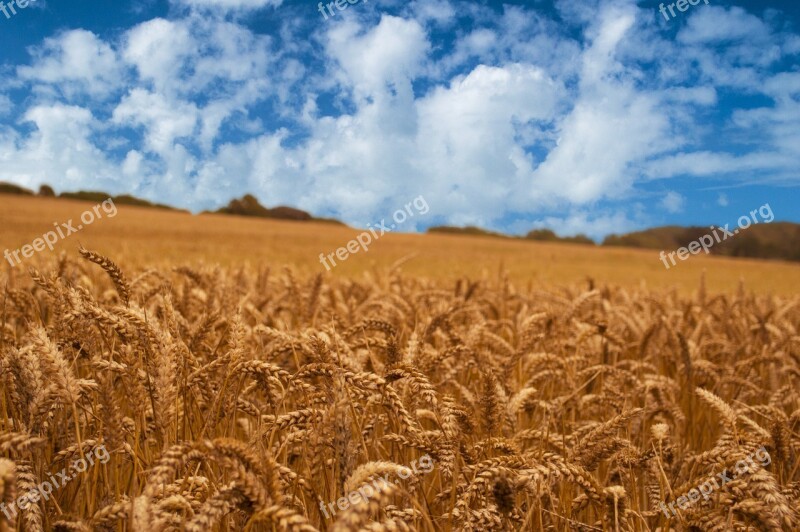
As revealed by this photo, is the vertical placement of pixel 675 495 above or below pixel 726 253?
below

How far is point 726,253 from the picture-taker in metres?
108

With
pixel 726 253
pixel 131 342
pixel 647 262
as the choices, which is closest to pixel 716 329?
pixel 131 342

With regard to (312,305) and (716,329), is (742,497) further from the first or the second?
(716,329)

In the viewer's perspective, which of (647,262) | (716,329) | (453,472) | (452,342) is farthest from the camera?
(647,262)

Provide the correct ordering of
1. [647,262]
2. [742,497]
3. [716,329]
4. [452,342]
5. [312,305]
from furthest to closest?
[647,262], [716,329], [312,305], [452,342], [742,497]

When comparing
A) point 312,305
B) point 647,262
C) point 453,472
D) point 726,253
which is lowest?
point 453,472

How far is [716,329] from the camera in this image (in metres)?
5.80

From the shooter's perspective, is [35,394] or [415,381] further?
[35,394]

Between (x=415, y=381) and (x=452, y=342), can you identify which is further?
(x=452, y=342)

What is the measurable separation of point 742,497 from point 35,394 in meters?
2.13

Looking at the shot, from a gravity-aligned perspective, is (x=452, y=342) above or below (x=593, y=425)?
above

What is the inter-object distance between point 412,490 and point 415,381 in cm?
41

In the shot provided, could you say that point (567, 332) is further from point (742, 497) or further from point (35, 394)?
point (35, 394)

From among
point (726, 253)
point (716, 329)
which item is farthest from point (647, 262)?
point (726, 253)
